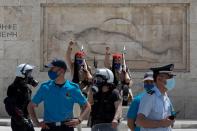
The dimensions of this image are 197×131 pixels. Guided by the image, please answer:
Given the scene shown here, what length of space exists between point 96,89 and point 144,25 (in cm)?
1177

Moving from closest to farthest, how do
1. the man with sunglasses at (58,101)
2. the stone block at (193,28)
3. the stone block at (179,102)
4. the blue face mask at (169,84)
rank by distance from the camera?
the blue face mask at (169,84) < the man with sunglasses at (58,101) < the stone block at (179,102) < the stone block at (193,28)

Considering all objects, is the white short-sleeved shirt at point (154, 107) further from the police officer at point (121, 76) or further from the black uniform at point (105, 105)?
the police officer at point (121, 76)

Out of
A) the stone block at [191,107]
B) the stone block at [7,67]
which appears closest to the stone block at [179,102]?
the stone block at [191,107]

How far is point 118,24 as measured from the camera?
21.2 meters

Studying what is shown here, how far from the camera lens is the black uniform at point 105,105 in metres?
9.50

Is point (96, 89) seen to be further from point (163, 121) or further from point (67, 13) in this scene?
point (67, 13)

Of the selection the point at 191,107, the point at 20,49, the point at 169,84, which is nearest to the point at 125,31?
the point at 191,107

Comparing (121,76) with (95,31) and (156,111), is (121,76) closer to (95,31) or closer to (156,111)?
(95,31)

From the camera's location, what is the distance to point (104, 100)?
9.51 metres


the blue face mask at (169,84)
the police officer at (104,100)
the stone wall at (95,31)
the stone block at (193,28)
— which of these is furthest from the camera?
the stone wall at (95,31)

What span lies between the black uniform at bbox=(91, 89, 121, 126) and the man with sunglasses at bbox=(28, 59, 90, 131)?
1.28 metres

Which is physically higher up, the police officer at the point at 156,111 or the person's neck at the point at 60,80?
the person's neck at the point at 60,80

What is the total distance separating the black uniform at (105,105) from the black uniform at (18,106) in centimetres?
94

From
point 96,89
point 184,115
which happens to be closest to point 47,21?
point 184,115
